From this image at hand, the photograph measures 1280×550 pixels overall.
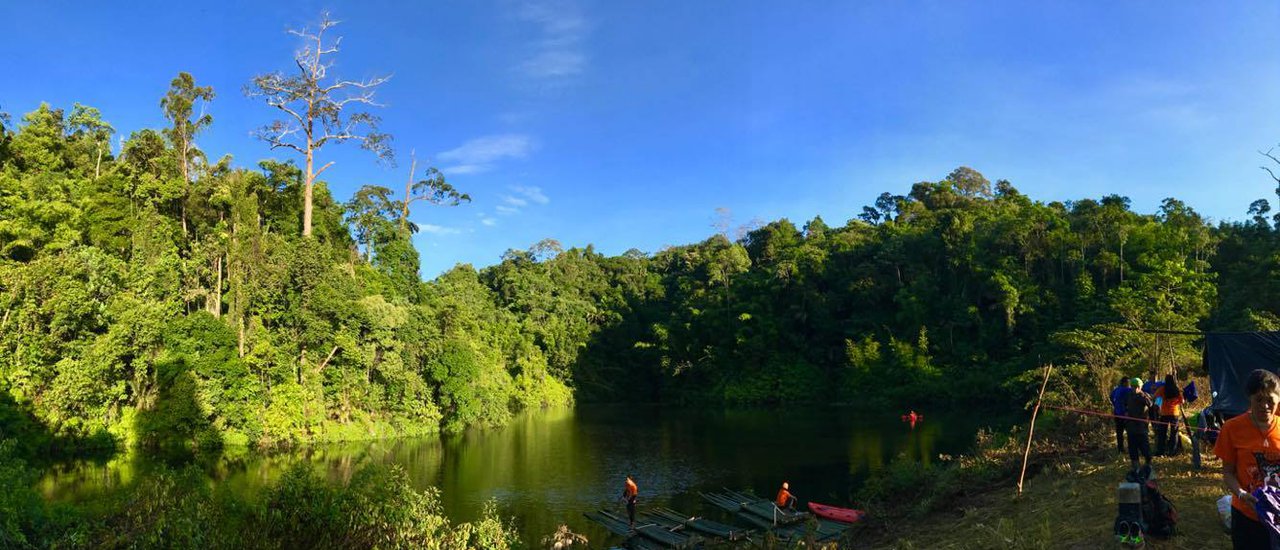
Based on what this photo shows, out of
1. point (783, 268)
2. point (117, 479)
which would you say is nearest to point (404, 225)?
point (117, 479)

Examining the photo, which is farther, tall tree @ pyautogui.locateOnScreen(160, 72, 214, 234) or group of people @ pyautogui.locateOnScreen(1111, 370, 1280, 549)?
tall tree @ pyautogui.locateOnScreen(160, 72, 214, 234)

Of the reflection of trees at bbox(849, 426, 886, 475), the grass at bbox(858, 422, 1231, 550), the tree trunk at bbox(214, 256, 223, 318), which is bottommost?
the reflection of trees at bbox(849, 426, 886, 475)

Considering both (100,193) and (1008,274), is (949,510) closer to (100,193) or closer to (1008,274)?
(100,193)

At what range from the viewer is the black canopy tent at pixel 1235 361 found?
9562 millimetres

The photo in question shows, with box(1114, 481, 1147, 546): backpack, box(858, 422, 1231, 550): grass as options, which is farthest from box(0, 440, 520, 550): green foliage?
box(1114, 481, 1147, 546): backpack

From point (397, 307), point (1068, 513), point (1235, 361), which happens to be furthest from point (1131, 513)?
point (397, 307)

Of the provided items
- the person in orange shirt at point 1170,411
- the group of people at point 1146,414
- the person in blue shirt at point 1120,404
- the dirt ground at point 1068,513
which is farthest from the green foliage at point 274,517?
the person in orange shirt at point 1170,411

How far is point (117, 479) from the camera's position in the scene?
2020 centimetres

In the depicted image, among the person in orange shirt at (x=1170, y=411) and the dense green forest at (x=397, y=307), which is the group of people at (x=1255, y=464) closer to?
the person in orange shirt at (x=1170, y=411)

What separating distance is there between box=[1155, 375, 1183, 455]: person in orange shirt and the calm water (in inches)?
262

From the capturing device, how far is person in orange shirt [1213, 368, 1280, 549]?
393 centimetres

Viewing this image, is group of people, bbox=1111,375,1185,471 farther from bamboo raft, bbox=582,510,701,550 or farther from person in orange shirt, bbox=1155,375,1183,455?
bamboo raft, bbox=582,510,701,550

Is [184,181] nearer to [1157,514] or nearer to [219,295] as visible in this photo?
→ [219,295]

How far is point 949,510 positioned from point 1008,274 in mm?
39814
